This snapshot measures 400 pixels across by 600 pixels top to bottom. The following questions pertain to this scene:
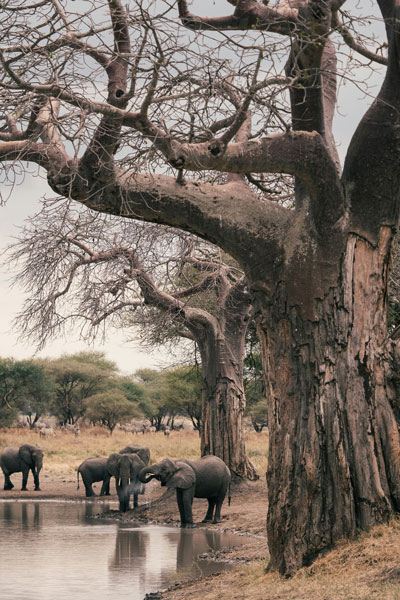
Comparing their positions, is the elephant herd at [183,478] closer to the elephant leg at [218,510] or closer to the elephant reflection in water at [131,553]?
the elephant leg at [218,510]

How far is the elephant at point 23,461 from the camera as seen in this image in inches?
810

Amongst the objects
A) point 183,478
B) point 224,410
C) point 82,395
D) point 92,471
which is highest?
point 82,395

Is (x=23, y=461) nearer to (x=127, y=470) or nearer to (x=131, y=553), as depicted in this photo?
(x=127, y=470)

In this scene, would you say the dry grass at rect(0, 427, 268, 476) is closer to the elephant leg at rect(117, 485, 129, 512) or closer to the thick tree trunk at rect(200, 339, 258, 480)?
the thick tree trunk at rect(200, 339, 258, 480)

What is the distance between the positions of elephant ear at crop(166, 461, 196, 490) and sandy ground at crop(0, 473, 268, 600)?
2.51 ft

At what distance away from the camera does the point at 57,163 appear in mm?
7473

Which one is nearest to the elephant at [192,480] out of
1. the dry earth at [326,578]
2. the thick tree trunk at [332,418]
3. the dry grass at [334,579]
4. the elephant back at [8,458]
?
the dry earth at [326,578]

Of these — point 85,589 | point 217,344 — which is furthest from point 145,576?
point 217,344

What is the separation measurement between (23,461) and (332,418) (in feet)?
47.8

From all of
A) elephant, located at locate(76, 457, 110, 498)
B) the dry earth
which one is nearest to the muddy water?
the dry earth

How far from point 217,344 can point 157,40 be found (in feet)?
36.1

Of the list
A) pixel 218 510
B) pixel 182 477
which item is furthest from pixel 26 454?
pixel 182 477

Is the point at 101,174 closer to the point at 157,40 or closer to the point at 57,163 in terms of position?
the point at 57,163

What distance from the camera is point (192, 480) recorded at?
538 inches
